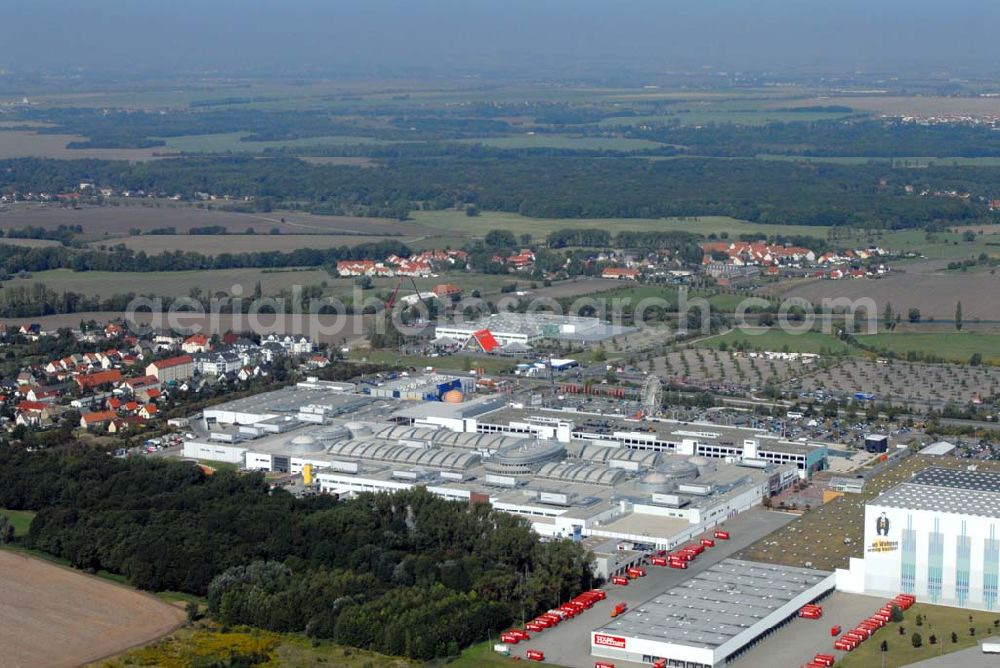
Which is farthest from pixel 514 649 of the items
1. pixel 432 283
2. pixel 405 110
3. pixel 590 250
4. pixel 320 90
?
pixel 320 90

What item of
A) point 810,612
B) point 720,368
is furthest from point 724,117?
point 810,612

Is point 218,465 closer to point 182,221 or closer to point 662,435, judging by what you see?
point 662,435

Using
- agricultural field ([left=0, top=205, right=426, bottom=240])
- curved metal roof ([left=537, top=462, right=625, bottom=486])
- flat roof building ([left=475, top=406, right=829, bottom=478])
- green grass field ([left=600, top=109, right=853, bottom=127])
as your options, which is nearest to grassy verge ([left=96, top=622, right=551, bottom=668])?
curved metal roof ([left=537, top=462, right=625, bottom=486])

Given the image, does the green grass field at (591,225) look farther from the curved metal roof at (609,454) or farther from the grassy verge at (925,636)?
the grassy verge at (925,636)

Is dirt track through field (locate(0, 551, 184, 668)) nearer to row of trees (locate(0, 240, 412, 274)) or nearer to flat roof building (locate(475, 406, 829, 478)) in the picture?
flat roof building (locate(475, 406, 829, 478))

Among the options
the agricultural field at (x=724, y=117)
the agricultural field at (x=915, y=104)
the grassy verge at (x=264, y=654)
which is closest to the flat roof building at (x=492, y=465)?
the grassy verge at (x=264, y=654)

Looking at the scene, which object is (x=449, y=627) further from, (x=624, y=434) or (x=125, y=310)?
(x=125, y=310)

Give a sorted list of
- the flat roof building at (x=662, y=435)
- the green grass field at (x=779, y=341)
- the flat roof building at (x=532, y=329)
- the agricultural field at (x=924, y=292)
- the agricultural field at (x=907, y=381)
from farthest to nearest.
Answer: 1. the agricultural field at (x=924, y=292)
2. the flat roof building at (x=532, y=329)
3. the green grass field at (x=779, y=341)
4. the agricultural field at (x=907, y=381)
5. the flat roof building at (x=662, y=435)
